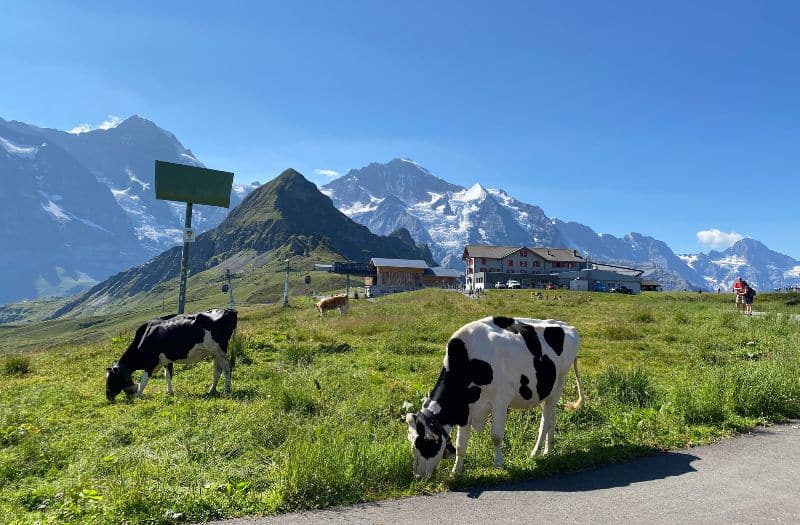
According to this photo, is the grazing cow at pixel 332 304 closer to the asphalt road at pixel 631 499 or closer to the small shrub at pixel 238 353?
the small shrub at pixel 238 353

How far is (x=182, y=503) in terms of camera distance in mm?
6844

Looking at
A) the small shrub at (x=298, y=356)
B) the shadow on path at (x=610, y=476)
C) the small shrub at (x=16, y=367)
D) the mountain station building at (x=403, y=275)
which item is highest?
the mountain station building at (x=403, y=275)

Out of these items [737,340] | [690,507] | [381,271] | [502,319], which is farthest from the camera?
[381,271]

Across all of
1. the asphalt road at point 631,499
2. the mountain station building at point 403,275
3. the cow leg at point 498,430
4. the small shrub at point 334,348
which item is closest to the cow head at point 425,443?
the asphalt road at point 631,499

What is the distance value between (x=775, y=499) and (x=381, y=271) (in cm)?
11861

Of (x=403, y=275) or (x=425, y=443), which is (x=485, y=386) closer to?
(x=425, y=443)

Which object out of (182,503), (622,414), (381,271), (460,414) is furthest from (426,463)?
(381,271)

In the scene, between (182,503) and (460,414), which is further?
(460,414)

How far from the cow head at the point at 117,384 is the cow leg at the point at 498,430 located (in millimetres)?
10458

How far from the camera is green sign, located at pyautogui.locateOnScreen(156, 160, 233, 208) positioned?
25.2m

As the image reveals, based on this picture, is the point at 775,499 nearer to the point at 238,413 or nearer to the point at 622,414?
the point at 622,414

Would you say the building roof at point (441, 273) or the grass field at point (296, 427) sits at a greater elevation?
the building roof at point (441, 273)

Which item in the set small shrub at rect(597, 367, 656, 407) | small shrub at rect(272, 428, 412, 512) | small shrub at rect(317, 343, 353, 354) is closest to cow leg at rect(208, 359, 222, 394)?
small shrub at rect(317, 343, 353, 354)

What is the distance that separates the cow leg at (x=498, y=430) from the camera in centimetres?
812
